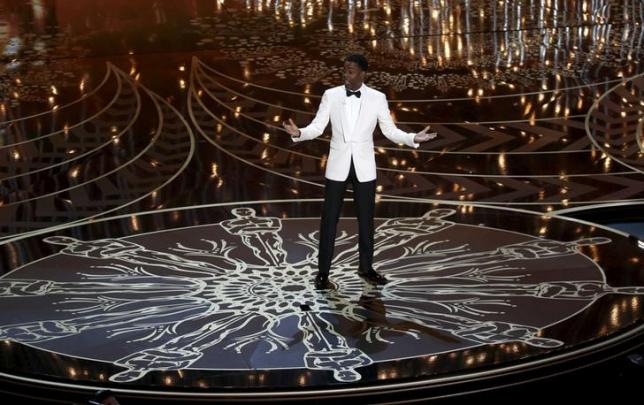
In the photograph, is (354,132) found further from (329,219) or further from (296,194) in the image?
(296,194)

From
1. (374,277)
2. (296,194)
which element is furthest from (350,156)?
(296,194)

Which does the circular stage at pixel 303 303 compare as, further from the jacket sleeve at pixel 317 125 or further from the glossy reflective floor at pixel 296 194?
the jacket sleeve at pixel 317 125

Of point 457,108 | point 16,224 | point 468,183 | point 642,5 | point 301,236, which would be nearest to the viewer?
point 301,236

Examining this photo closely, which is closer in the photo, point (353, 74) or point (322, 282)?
point (353, 74)

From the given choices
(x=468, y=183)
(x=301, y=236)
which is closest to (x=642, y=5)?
(x=468, y=183)

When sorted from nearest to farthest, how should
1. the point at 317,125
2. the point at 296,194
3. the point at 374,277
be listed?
the point at 317,125, the point at 374,277, the point at 296,194

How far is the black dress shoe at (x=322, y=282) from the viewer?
16.4 ft

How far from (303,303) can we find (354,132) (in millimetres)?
741

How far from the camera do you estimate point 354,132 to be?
4.99 metres

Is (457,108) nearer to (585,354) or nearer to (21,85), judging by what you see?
(21,85)

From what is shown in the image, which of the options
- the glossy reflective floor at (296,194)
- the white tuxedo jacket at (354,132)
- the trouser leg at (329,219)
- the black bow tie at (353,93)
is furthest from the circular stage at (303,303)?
the black bow tie at (353,93)

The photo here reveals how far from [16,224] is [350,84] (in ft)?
7.00

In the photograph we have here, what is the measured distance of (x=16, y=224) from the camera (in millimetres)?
6133

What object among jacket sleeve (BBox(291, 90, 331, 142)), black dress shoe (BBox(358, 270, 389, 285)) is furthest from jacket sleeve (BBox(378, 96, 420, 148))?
black dress shoe (BBox(358, 270, 389, 285))
